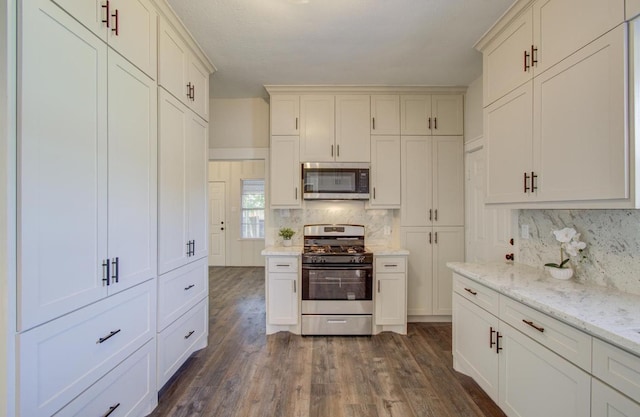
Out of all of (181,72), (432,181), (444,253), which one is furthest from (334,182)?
(181,72)

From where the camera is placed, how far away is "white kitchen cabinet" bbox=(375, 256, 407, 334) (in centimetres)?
307

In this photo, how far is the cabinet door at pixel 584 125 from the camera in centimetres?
130

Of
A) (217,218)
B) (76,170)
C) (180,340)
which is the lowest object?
(180,340)

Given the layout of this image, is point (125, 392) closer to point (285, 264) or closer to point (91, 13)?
point (285, 264)

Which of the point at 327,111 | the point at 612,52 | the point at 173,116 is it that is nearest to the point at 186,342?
the point at 173,116

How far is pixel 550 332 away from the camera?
1.38 metres

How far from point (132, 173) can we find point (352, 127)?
233cm

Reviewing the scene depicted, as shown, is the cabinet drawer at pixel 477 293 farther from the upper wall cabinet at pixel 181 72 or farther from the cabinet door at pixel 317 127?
the upper wall cabinet at pixel 181 72

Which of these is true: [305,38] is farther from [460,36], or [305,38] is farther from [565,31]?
[565,31]

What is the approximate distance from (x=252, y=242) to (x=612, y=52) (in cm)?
625

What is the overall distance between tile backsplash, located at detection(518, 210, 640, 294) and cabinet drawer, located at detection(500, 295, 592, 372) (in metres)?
0.56

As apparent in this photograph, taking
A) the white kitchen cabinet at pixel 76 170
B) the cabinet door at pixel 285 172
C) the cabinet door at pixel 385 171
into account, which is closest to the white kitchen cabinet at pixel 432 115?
the cabinet door at pixel 385 171

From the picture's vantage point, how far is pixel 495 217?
2871mm

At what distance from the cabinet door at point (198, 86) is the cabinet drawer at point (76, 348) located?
1.63 m
